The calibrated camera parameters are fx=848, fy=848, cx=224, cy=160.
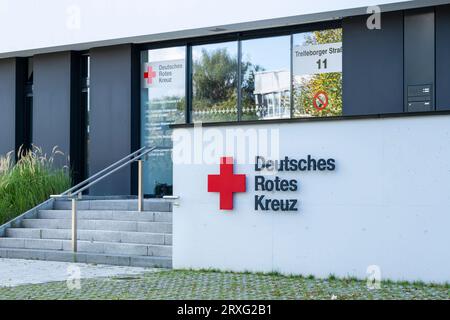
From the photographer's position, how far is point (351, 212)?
11234mm

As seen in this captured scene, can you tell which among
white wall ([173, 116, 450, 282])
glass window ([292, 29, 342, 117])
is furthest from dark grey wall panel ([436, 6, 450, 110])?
white wall ([173, 116, 450, 282])

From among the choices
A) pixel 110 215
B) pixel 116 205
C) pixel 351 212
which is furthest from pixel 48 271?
pixel 351 212

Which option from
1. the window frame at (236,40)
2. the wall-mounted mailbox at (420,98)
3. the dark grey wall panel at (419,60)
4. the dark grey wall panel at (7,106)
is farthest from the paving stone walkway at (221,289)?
the dark grey wall panel at (7,106)

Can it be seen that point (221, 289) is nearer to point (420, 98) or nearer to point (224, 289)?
point (224, 289)

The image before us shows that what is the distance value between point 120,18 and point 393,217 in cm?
935

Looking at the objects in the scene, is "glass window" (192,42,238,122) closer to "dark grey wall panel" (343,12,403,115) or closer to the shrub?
"dark grey wall panel" (343,12,403,115)

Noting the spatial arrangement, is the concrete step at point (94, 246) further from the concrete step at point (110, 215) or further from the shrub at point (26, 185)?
the shrub at point (26, 185)

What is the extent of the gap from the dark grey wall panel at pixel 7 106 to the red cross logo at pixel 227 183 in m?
10.2

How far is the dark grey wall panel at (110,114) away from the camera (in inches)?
747

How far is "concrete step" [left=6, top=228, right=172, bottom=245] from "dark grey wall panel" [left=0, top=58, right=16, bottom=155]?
18.4 feet

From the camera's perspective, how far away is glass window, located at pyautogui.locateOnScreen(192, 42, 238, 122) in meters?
17.8

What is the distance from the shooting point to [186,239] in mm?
12633

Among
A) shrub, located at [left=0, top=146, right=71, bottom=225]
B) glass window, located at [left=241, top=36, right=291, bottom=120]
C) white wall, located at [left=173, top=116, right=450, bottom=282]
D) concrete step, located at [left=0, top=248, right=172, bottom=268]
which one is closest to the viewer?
white wall, located at [left=173, top=116, right=450, bottom=282]
